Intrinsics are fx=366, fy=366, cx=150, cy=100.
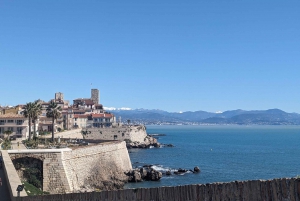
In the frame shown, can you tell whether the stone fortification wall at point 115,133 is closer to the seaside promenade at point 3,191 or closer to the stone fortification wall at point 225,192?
the seaside promenade at point 3,191

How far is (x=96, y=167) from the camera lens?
48656 mm

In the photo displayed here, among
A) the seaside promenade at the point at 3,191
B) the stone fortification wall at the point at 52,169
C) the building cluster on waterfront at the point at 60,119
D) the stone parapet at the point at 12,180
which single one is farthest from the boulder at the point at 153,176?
the building cluster on waterfront at the point at 60,119

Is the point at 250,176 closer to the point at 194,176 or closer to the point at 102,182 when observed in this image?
the point at 194,176

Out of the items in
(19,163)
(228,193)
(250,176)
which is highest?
(228,193)

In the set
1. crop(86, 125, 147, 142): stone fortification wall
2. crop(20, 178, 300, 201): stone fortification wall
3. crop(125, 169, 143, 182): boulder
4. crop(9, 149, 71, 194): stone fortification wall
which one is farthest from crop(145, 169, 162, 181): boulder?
crop(86, 125, 147, 142): stone fortification wall

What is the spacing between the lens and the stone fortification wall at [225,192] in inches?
297

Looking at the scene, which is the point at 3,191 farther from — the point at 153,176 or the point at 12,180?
the point at 153,176

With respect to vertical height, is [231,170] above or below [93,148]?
below

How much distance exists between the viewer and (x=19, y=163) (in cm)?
3841

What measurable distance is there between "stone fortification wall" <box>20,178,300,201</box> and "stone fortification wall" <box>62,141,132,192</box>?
29753mm

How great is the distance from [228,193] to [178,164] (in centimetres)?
7057

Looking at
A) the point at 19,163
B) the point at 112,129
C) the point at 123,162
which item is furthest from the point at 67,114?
the point at 19,163

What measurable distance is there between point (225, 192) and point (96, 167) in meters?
41.5

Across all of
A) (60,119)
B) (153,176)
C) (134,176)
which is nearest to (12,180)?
(134,176)
